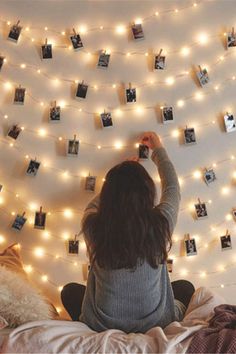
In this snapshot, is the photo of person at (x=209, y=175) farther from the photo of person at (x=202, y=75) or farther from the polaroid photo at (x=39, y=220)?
the polaroid photo at (x=39, y=220)

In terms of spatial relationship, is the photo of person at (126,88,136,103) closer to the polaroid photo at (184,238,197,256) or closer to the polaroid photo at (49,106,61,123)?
the polaroid photo at (49,106,61,123)

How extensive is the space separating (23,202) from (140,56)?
939 millimetres

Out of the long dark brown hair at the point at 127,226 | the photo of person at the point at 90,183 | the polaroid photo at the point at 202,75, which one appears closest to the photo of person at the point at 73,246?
the photo of person at the point at 90,183

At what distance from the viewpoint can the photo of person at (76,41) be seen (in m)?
1.96

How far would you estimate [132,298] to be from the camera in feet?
4.97

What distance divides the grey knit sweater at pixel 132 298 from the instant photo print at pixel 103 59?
0.78 meters

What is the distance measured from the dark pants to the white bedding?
0.42 meters

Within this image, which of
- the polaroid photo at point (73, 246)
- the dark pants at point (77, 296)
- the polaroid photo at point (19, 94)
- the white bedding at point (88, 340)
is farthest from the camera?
the polaroid photo at point (73, 246)

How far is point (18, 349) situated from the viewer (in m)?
1.29

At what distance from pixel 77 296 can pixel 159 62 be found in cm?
119

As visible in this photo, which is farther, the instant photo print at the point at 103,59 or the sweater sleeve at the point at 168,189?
the instant photo print at the point at 103,59

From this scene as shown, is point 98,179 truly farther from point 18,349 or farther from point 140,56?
point 18,349

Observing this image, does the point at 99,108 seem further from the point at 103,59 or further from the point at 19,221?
the point at 19,221

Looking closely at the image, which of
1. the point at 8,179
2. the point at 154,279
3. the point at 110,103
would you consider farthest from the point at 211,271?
the point at 8,179
